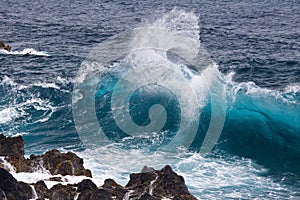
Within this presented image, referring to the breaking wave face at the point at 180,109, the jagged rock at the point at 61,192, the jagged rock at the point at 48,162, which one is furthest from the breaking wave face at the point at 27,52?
the jagged rock at the point at 61,192

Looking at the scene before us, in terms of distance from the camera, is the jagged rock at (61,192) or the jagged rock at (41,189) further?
the jagged rock at (41,189)

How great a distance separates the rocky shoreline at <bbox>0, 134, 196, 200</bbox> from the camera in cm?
2556

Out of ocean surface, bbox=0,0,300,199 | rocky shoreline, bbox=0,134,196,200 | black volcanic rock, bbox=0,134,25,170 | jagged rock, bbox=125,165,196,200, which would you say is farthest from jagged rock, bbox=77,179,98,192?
ocean surface, bbox=0,0,300,199

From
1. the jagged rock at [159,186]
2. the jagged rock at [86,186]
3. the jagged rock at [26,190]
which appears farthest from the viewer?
the jagged rock at [159,186]

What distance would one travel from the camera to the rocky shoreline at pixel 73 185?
83.9 ft

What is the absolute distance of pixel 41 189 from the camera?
87.3ft

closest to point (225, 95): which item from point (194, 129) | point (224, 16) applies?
point (194, 129)

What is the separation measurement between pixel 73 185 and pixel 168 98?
70.1 ft

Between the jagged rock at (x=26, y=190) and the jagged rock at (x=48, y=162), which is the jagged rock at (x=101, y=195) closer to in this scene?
the jagged rock at (x=26, y=190)

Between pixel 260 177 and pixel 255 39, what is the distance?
1426 inches

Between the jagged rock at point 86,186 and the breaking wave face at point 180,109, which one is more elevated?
the breaking wave face at point 180,109

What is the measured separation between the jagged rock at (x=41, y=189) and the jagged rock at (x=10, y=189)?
1.83ft

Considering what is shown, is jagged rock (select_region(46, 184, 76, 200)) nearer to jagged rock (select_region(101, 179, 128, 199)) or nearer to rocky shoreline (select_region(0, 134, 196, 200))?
rocky shoreline (select_region(0, 134, 196, 200))

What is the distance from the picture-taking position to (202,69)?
5459cm
